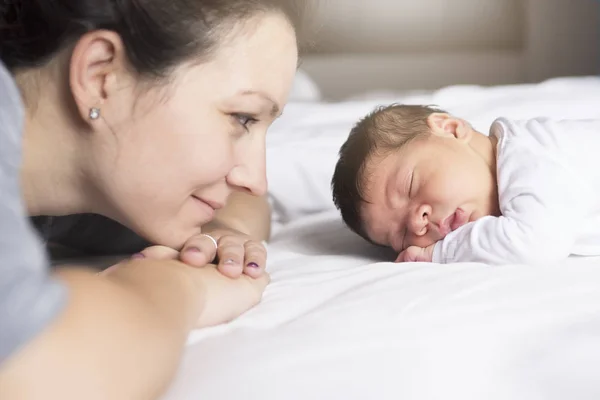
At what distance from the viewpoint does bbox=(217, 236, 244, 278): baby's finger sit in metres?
0.94

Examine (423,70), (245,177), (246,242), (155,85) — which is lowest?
(423,70)

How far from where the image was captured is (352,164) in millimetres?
1300

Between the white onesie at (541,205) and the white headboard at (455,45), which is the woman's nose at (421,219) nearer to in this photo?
the white onesie at (541,205)

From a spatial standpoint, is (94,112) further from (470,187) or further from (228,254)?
(470,187)

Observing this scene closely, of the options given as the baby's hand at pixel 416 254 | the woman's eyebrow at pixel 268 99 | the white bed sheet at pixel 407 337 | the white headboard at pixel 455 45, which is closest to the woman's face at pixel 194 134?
the woman's eyebrow at pixel 268 99

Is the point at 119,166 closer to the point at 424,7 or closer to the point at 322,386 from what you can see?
the point at 322,386

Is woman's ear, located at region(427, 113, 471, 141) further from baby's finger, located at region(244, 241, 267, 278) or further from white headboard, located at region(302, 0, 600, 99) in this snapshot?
white headboard, located at region(302, 0, 600, 99)

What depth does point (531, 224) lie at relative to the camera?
→ 1.05 meters

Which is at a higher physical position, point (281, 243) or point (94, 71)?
point (94, 71)

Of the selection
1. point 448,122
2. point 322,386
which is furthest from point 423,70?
point 322,386

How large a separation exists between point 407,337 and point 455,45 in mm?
2515

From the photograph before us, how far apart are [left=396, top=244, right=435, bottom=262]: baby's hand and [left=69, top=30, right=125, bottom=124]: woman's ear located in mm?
554

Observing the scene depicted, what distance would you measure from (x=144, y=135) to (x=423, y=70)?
2348mm

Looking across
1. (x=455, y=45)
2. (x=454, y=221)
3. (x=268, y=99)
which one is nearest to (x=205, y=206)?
(x=268, y=99)
